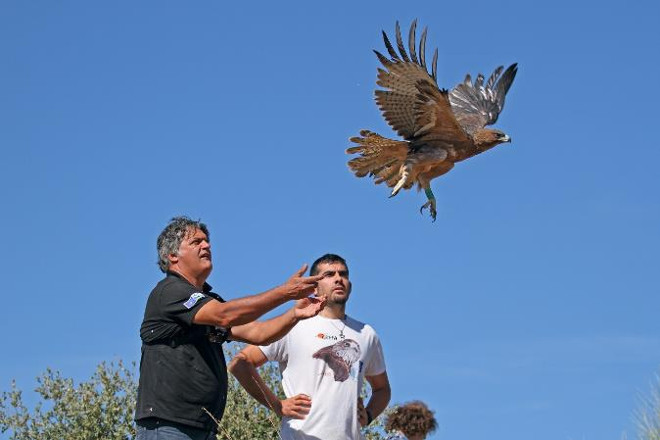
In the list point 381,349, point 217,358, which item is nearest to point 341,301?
point 381,349

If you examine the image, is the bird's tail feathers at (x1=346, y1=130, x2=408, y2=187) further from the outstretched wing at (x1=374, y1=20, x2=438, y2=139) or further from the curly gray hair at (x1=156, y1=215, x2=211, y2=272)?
the curly gray hair at (x1=156, y1=215, x2=211, y2=272)

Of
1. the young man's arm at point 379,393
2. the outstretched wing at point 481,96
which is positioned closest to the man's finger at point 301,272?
the young man's arm at point 379,393

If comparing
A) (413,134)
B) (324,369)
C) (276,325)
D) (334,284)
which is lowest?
(276,325)

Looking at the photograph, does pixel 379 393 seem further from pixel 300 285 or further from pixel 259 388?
pixel 300 285

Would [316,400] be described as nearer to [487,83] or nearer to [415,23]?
[415,23]

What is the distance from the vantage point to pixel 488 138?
36.7ft

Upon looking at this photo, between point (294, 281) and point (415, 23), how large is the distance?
592cm

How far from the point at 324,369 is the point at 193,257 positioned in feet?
3.91

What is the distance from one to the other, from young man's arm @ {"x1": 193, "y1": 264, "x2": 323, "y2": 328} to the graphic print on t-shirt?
4.48ft

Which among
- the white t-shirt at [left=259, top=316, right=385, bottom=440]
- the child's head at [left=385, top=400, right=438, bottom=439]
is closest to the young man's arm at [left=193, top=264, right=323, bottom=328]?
the white t-shirt at [left=259, top=316, right=385, bottom=440]

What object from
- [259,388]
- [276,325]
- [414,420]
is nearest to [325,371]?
[259,388]

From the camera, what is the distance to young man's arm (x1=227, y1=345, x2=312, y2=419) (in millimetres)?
6016

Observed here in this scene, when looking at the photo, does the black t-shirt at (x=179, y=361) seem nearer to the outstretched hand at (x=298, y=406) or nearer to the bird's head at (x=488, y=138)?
the outstretched hand at (x=298, y=406)

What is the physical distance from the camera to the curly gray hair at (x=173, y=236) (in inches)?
207
